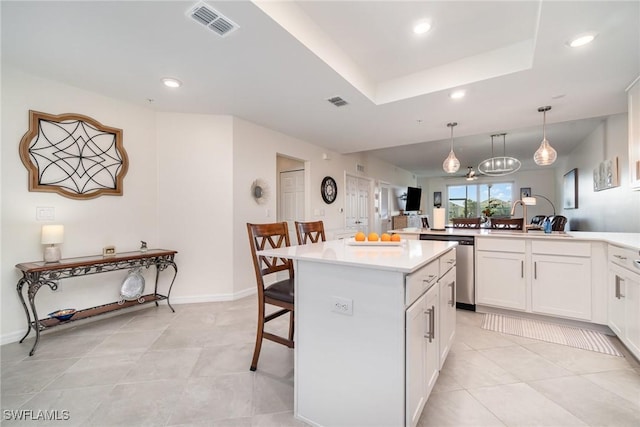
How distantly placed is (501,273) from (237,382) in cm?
273

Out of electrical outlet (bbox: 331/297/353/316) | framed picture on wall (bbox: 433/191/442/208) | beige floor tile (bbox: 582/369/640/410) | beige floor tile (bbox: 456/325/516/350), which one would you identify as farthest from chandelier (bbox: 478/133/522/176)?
framed picture on wall (bbox: 433/191/442/208)

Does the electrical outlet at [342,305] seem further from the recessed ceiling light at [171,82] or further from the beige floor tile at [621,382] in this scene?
the recessed ceiling light at [171,82]

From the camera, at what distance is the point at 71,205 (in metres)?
2.69

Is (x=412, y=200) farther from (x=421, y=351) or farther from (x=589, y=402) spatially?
(x=421, y=351)

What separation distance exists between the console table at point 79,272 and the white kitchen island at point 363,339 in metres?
2.13

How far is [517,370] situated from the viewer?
1.88m

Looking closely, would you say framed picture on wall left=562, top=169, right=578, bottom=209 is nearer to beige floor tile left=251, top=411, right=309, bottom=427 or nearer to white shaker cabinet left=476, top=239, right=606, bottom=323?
white shaker cabinet left=476, top=239, right=606, bottom=323

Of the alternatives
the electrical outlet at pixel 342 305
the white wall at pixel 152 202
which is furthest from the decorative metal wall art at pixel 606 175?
the white wall at pixel 152 202

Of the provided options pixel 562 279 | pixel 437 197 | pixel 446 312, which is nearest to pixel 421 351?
pixel 446 312

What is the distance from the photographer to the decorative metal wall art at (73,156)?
97.1 inches

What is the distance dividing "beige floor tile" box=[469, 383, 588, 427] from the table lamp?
11.4ft

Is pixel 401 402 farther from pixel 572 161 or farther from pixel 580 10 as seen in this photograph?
pixel 572 161

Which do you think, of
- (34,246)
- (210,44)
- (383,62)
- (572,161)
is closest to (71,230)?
(34,246)

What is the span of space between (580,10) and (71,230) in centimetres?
446
